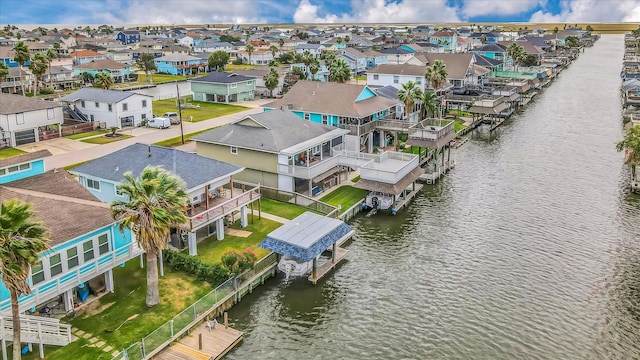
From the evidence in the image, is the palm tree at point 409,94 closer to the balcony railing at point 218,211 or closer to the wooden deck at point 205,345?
the balcony railing at point 218,211

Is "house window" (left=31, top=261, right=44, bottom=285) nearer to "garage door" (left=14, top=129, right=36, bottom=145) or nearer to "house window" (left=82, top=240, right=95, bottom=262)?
"house window" (left=82, top=240, right=95, bottom=262)

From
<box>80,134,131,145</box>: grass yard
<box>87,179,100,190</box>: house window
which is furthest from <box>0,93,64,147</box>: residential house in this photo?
<box>87,179,100,190</box>: house window

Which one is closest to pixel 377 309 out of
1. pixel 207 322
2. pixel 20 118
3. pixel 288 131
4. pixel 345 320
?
pixel 345 320

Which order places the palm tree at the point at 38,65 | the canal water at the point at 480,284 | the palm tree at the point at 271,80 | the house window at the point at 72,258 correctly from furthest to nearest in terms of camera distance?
1. the palm tree at the point at 271,80
2. the palm tree at the point at 38,65
3. the canal water at the point at 480,284
4. the house window at the point at 72,258

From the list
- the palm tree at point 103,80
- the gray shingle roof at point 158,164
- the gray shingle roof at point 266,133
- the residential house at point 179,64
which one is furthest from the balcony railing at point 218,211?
the residential house at point 179,64

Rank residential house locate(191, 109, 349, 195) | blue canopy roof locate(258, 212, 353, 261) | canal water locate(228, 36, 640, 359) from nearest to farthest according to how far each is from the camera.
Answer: canal water locate(228, 36, 640, 359) < blue canopy roof locate(258, 212, 353, 261) < residential house locate(191, 109, 349, 195)

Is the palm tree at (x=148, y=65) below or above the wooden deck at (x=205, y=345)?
above
